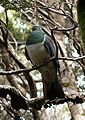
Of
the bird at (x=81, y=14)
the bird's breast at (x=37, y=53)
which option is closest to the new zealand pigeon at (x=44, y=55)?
the bird's breast at (x=37, y=53)

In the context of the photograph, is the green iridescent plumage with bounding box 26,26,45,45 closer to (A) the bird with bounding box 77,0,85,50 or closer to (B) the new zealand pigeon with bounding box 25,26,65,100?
(B) the new zealand pigeon with bounding box 25,26,65,100

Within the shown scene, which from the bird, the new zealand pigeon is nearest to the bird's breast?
the new zealand pigeon

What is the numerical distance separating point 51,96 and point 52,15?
90.1 inches

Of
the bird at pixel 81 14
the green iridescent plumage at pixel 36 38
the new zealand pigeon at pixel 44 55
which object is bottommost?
the new zealand pigeon at pixel 44 55

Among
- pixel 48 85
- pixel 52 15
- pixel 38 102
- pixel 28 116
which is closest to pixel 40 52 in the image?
pixel 48 85

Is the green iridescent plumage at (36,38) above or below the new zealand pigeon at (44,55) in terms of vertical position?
above

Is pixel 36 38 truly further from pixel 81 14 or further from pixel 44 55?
pixel 81 14

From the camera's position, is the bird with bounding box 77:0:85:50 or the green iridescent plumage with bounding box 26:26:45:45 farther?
the green iridescent plumage with bounding box 26:26:45:45

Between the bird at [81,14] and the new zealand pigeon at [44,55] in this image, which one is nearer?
the bird at [81,14]

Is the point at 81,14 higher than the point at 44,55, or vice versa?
the point at 81,14

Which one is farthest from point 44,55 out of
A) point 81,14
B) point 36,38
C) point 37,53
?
point 81,14

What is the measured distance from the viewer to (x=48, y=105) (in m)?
2.14

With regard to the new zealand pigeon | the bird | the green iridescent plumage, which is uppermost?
the bird

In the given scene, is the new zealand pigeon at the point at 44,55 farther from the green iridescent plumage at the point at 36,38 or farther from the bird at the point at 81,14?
the bird at the point at 81,14
